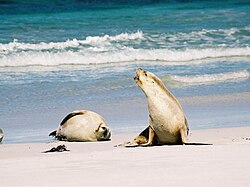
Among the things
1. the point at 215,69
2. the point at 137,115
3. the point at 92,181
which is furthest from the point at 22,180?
the point at 215,69

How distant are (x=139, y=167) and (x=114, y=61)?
11.6 metres

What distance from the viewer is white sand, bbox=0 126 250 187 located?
17.5 ft

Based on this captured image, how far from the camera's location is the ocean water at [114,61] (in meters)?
10.5

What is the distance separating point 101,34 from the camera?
2195 cm

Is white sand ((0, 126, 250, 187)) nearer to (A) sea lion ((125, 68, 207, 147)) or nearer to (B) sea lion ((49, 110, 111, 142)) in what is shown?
(A) sea lion ((125, 68, 207, 147))

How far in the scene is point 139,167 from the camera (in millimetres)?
5895

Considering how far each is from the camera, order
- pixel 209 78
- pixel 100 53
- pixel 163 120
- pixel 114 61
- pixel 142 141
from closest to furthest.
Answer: pixel 163 120
pixel 142 141
pixel 209 78
pixel 114 61
pixel 100 53

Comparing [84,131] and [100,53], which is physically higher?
[84,131]

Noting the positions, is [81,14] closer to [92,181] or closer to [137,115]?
[137,115]

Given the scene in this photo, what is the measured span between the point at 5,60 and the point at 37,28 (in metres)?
6.43

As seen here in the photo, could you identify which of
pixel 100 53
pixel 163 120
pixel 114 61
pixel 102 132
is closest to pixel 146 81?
pixel 163 120

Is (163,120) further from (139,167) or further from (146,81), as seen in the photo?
(139,167)

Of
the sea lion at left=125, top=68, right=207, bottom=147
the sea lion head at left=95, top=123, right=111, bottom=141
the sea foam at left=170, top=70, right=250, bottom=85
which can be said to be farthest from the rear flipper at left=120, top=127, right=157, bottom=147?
the sea foam at left=170, top=70, right=250, bottom=85

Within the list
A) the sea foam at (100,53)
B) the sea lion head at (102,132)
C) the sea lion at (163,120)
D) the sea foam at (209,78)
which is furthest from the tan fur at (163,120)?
the sea foam at (100,53)
